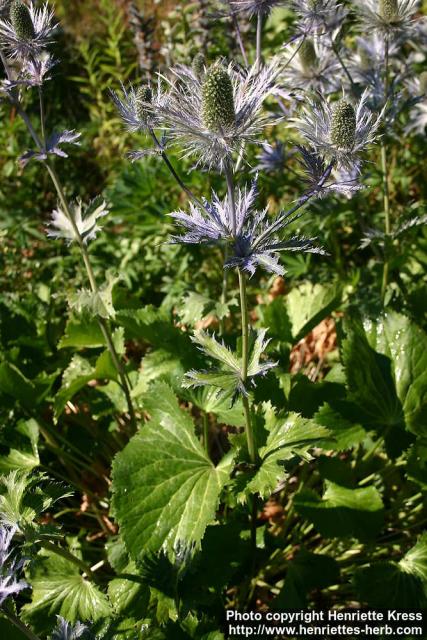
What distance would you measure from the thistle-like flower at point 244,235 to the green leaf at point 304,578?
1.04m

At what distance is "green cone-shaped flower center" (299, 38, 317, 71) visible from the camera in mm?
2305

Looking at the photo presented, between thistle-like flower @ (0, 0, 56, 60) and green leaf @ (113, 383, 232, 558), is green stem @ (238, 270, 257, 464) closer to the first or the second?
green leaf @ (113, 383, 232, 558)

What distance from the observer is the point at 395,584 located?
1715 millimetres

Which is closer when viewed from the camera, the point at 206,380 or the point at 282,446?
the point at 206,380

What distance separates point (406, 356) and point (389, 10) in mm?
1148

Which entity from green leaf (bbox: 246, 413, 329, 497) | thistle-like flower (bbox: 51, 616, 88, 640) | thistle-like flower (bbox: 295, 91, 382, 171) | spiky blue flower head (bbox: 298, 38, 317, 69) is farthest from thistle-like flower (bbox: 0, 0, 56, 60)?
thistle-like flower (bbox: 51, 616, 88, 640)

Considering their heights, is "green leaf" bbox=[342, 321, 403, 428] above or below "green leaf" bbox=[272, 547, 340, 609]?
above

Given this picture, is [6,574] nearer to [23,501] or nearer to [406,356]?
[23,501]

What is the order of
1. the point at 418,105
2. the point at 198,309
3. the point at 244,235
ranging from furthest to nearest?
the point at 418,105 → the point at 198,309 → the point at 244,235

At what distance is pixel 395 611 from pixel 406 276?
1.59 m

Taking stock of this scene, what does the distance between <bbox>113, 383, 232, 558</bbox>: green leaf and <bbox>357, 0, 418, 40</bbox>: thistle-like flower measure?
1.48m

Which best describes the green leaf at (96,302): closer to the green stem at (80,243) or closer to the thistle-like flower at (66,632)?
the green stem at (80,243)

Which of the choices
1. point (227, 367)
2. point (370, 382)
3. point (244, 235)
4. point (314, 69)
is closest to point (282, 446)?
point (227, 367)

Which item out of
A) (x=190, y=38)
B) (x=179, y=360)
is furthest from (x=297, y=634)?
(x=190, y=38)
